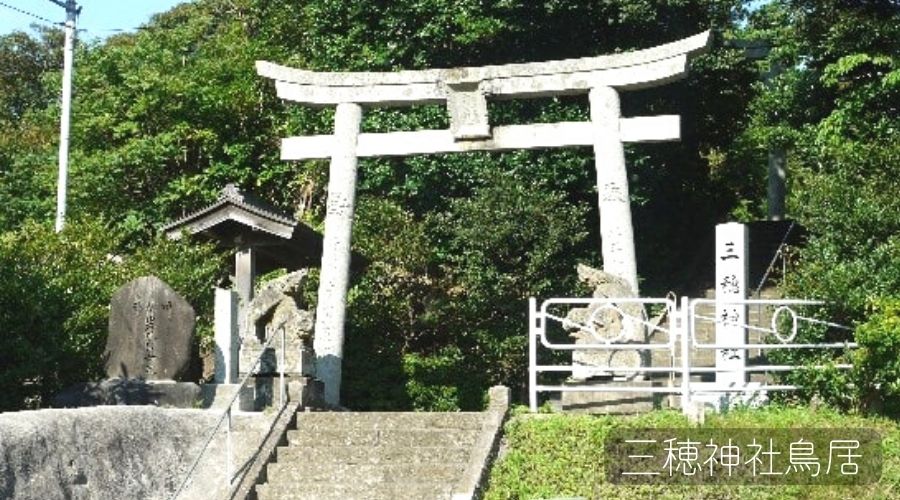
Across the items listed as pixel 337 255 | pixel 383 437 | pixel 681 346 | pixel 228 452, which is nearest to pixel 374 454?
pixel 383 437

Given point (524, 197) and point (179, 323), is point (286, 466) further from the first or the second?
point (524, 197)

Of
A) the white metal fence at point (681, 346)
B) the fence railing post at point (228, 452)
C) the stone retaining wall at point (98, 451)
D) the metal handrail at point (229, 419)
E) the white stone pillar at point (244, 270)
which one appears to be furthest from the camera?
the white stone pillar at point (244, 270)

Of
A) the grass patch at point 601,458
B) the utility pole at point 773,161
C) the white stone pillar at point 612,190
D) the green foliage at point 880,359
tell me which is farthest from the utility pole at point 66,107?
the green foliage at point 880,359

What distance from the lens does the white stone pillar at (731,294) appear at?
60.3 ft

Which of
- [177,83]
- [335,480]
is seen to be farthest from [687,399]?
[177,83]

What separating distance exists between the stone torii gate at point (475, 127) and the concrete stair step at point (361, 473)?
375 centimetres

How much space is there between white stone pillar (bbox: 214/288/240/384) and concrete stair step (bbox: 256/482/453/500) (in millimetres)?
3062

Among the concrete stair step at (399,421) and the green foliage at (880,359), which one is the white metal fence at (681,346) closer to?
the green foliage at (880,359)

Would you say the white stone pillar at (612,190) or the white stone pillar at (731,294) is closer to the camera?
the white stone pillar at (731,294)

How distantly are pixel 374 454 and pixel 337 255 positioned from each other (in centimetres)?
507

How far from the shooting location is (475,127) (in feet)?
67.8

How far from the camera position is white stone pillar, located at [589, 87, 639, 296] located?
64.5 ft

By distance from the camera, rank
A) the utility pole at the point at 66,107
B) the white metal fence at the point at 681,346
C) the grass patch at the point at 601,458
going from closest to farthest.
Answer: the grass patch at the point at 601,458, the white metal fence at the point at 681,346, the utility pole at the point at 66,107

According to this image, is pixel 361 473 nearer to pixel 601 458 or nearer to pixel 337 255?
pixel 601 458
